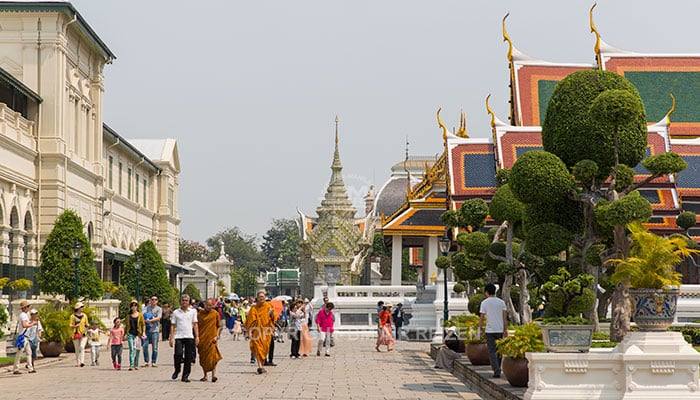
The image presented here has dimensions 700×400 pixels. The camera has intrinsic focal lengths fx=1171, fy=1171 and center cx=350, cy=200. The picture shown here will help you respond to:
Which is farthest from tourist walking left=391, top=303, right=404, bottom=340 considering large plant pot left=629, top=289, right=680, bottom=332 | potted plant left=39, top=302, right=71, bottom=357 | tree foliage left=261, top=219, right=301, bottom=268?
tree foliage left=261, top=219, right=301, bottom=268

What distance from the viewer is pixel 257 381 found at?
67.5ft

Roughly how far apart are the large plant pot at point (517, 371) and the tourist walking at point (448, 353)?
7488 mm

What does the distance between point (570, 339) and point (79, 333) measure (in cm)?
1390

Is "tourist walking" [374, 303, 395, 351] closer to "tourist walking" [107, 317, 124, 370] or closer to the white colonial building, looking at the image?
"tourist walking" [107, 317, 124, 370]

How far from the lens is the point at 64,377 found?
21.8 meters

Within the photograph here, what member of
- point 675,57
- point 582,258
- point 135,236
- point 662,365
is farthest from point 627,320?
point 135,236

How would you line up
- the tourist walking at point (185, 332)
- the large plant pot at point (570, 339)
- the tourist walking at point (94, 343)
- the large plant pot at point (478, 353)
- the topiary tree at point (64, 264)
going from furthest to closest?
the topiary tree at point (64, 264)
the tourist walking at point (94, 343)
the large plant pot at point (478, 353)
the tourist walking at point (185, 332)
the large plant pot at point (570, 339)

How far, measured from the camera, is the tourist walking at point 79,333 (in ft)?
82.1

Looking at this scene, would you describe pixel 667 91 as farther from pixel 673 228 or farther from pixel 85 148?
pixel 85 148

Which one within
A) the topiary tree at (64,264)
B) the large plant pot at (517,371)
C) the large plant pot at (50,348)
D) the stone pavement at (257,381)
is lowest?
the stone pavement at (257,381)

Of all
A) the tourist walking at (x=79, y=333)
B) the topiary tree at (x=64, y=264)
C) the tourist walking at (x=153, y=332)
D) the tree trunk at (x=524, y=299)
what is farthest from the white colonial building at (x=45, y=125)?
the tree trunk at (x=524, y=299)

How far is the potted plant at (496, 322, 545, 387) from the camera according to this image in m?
15.7

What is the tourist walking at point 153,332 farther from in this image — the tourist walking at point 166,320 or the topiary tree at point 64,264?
the tourist walking at point 166,320

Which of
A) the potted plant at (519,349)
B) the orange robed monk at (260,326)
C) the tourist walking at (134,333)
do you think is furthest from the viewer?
the tourist walking at (134,333)
